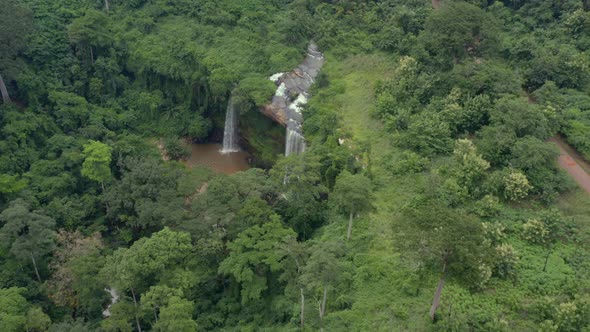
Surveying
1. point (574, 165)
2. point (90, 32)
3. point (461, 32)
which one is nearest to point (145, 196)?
point (90, 32)

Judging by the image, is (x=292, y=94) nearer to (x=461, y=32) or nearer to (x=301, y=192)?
(x=301, y=192)

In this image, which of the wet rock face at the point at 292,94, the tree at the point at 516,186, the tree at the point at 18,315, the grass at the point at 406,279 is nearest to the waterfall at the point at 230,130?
Answer: the wet rock face at the point at 292,94

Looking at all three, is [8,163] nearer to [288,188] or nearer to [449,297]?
[288,188]

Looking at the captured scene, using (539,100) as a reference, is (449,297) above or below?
below

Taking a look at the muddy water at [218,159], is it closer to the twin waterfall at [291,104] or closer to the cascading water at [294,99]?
the twin waterfall at [291,104]

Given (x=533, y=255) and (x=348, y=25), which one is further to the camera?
(x=348, y=25)

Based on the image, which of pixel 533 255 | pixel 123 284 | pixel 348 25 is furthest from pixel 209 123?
pixel 533 255

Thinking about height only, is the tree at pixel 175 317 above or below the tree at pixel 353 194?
below
